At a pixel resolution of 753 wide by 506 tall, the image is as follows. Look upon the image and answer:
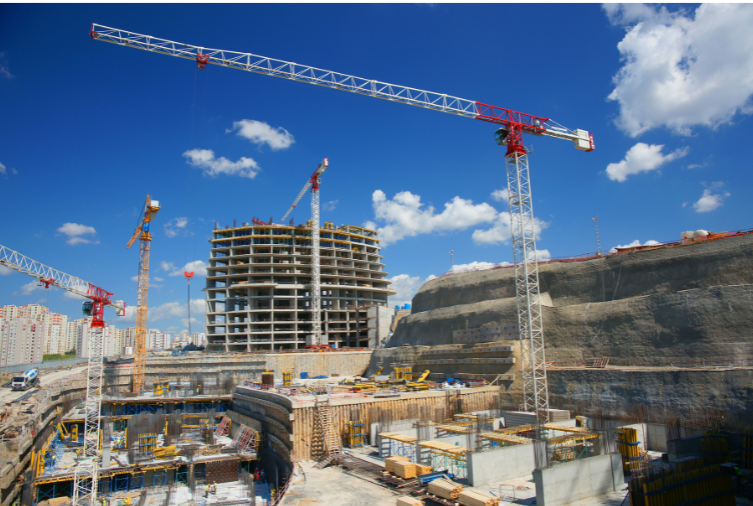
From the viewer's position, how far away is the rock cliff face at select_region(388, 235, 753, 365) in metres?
37.9

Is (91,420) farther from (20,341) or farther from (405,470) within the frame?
(20,341)

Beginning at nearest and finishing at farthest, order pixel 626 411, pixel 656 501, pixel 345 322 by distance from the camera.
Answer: pixel 656 501, pixel 626 411, pixel 345 322

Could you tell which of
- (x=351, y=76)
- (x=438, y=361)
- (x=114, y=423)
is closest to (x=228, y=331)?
(x=114, y=423)

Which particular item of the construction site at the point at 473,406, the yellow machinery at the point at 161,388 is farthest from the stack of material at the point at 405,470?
the yellow machinery at the point at 161,388

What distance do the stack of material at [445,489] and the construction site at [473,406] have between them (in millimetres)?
73

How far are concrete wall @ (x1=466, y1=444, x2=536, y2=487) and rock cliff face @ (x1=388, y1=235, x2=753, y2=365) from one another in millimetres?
22545

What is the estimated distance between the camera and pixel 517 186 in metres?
45.8

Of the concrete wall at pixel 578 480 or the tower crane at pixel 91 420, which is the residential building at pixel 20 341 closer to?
the tower crane at pixel 91 420

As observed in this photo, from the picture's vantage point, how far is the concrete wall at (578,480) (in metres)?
20.0

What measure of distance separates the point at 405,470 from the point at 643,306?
104ft

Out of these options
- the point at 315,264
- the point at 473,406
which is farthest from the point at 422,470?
the point at 315,264

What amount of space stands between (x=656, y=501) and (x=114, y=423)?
58.3m

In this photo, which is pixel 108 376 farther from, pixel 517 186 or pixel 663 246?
pixel 663 246

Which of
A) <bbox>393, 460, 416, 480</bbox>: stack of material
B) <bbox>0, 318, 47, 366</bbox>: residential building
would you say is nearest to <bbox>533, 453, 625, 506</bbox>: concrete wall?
<bbox>393, 460, 416, 480</bbox>: stack of material
